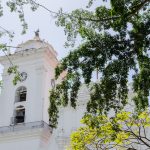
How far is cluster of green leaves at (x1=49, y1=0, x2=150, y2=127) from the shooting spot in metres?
10.5

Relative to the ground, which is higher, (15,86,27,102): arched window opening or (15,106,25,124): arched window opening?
(15,86,27,102): arched window opening

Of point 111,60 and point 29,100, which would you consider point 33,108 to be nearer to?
point 29,100

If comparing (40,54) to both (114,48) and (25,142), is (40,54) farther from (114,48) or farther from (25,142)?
(114,48)

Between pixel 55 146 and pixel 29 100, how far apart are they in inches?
127

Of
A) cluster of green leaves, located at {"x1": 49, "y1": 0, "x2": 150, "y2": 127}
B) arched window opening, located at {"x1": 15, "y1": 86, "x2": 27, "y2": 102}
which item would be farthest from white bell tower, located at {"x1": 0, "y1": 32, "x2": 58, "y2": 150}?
cluster of green leaves, located at {"x1": 49, "y1": 0, "x2": 150, "y2": 127}

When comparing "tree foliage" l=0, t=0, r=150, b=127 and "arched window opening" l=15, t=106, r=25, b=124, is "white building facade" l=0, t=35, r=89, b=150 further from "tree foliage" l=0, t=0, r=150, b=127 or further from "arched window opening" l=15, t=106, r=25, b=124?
"tree foliage" l=0, t=0, r=150, b=127

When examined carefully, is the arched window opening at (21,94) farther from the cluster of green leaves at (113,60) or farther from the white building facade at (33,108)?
the cluster of green leaves at (113,60)

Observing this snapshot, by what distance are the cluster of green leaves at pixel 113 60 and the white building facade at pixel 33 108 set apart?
11.7 meters

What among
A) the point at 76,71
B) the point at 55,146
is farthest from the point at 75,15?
the point at 55,146

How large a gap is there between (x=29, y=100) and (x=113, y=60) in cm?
1454

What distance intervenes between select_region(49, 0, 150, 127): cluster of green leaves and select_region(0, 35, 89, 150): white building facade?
38.4 feet

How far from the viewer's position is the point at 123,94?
10.8 m

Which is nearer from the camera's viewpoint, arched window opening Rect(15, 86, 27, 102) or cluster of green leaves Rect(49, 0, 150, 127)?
cluster of green leaves Rect(49, 0, 150, 127)

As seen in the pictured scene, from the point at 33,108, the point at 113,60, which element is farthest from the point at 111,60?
the point at 33,108
